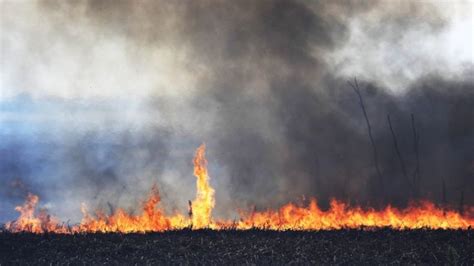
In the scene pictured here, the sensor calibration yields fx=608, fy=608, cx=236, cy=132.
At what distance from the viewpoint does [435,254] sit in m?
15.6

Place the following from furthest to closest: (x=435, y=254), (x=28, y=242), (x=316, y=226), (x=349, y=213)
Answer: (x=349, y=213) → (x=316, y=226) → (x=28, y=242) → (x=435, y=254)

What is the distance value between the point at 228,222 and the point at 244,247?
4589mm

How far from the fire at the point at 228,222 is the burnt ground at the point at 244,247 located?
5.30 ft

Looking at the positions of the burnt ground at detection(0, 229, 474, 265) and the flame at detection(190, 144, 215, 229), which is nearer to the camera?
the burnt ground at detection(0, 229, 474, 265)

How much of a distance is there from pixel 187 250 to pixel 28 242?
4.60m

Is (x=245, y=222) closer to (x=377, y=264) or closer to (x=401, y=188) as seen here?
(x=377, y=264)

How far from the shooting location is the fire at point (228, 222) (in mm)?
20125

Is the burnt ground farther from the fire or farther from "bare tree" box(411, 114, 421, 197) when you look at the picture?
"bare tree" box(411, 114, 421, 197)

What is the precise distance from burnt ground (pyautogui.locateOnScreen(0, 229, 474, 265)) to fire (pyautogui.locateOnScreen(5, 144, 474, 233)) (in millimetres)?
1617

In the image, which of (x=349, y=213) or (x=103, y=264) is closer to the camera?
(x=103, y=264)

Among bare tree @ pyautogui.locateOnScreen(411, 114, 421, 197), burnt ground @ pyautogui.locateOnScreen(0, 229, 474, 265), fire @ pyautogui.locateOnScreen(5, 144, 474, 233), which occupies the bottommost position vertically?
burnt ground @ pyautogui.locateOnScreen(0, 229, 474, 265)

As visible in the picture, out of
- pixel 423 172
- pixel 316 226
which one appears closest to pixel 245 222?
pixel 316 226

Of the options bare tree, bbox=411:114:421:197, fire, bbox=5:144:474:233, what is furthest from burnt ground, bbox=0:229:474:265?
bare tree, bbox=411:114:421:197

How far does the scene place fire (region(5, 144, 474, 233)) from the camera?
20.1m
